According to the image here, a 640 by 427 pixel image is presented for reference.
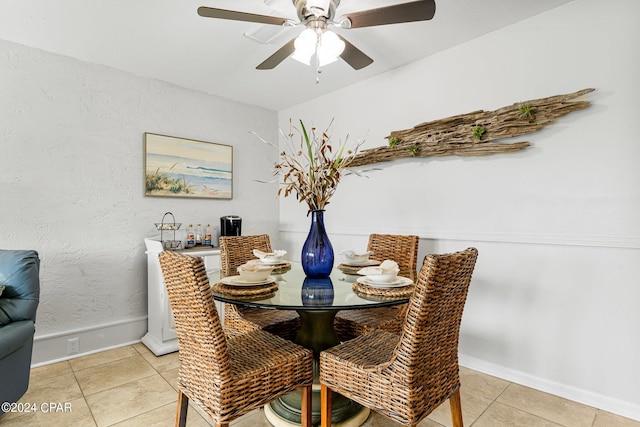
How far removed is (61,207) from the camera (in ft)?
8.75

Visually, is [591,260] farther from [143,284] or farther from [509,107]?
[143,284]

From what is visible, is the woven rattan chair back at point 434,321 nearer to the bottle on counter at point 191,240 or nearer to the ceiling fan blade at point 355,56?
the ceiling fan blade at point 355,56

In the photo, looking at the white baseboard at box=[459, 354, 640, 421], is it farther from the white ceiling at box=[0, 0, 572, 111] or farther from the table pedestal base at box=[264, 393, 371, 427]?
the white ceiling at box=[0, 0, 572, 111]

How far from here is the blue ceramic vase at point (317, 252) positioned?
1.85m

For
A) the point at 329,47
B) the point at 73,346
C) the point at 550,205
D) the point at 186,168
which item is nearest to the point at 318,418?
the point at 550,205

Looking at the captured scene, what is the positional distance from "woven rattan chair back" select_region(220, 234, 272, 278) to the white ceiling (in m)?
1.49

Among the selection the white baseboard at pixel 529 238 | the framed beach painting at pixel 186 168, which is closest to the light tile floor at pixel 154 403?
the white baseboard at pixel 529 238

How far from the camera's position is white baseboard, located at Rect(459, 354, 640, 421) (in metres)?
1.88

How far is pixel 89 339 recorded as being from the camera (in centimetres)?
277

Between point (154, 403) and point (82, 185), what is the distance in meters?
1.85

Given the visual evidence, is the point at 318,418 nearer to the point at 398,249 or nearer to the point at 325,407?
the point at 325,407

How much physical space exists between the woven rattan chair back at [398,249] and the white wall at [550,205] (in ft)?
1.16

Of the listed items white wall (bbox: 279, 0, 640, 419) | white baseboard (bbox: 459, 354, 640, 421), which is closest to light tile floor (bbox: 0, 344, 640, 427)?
white baseboard (bbox: 459, 354, 640, 421)

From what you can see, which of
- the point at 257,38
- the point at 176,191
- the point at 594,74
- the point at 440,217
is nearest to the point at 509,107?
the point at 594,74
